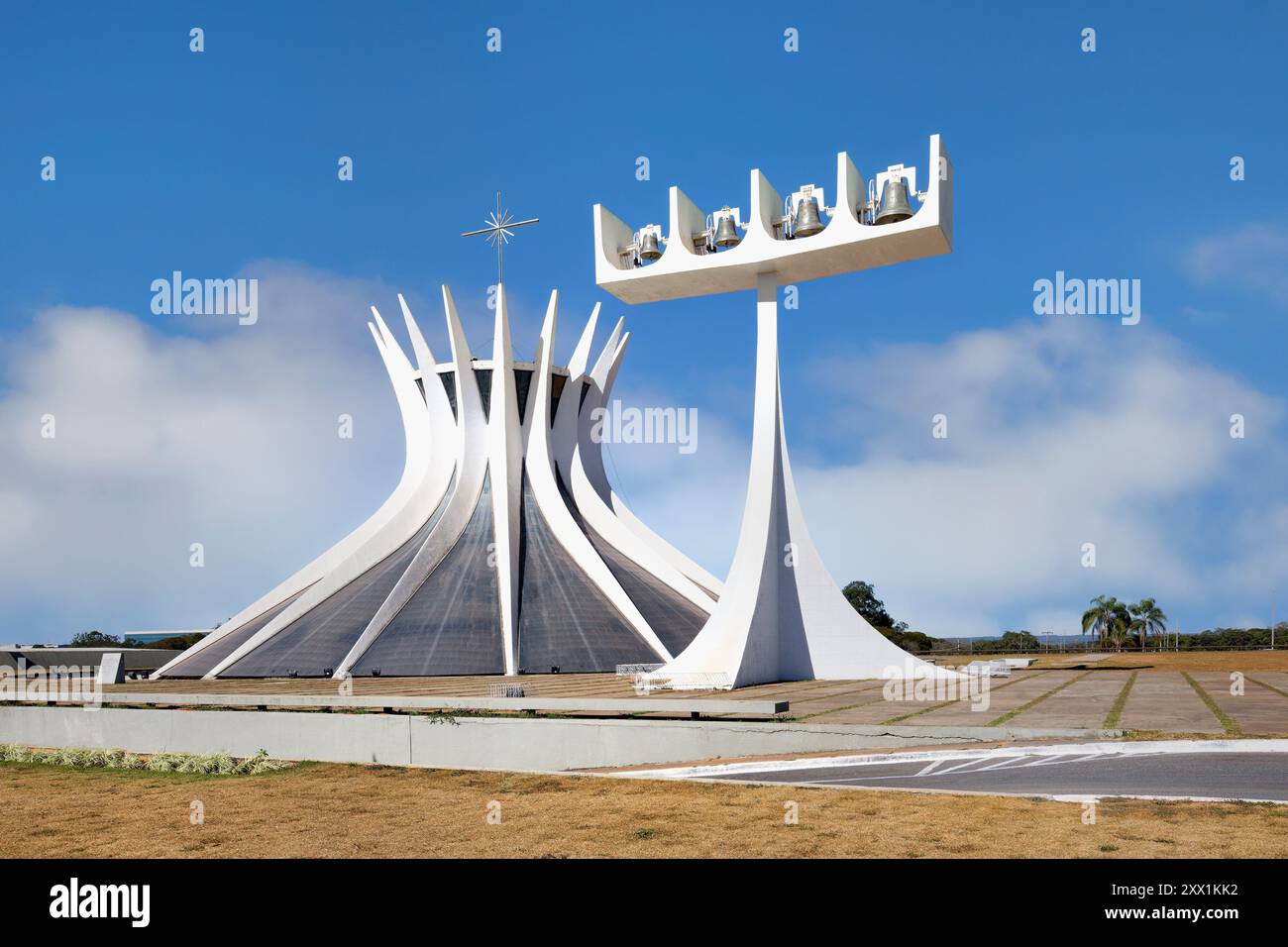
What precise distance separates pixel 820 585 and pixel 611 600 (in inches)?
326

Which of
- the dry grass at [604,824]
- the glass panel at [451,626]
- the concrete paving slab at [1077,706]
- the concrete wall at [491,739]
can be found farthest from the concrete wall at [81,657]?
the concrete paving slab at [1077,706]

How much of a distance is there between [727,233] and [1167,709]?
547 inches

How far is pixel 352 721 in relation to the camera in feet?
49.3

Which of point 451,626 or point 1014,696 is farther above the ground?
point 451,626

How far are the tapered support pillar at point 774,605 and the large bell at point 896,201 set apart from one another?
3.16m

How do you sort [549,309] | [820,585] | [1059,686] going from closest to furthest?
[1059,686] → [820,585] → [549,309]

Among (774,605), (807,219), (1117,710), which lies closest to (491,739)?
(1117,710)

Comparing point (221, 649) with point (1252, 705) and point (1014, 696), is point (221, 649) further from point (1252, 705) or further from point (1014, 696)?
point (1252, 705)

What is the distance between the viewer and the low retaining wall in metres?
13.4

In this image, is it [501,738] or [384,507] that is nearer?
[501,738]

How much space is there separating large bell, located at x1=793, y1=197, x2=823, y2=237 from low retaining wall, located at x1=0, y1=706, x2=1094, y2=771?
13389mm

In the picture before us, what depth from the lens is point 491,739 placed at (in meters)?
14.7
